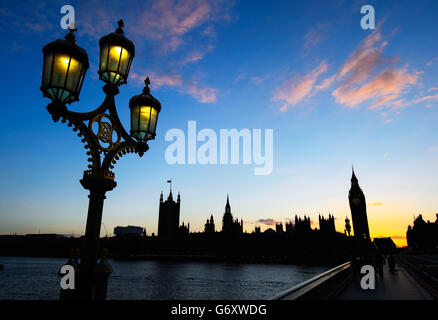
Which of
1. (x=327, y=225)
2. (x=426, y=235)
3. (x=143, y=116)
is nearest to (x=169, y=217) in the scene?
(x=327, y=225)

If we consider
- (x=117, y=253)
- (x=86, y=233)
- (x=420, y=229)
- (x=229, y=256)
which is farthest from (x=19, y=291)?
(x=420, y=229)

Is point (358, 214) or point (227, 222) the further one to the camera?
point (227, 222)

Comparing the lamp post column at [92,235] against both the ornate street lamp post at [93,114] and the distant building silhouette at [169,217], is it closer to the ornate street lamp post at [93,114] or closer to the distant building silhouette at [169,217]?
the ornate street lamp post at [93,114]

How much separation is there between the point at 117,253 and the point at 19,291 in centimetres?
13424

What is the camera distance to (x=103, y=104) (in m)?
4.57

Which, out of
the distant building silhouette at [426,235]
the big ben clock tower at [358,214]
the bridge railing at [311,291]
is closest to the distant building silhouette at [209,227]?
the big ben clock tower at [358,214]

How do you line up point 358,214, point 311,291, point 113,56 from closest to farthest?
point 113,56 < point 311,291 < point 358,214

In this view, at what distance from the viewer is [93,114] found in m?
4.32

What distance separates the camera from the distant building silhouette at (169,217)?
178 metres

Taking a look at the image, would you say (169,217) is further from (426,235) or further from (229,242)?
(426,235)

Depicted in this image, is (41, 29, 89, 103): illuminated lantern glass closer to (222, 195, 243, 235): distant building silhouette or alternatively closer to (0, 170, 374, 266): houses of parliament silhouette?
(0, 170, 374, 266): houses of parliament silhouette

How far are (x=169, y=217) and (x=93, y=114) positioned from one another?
185m

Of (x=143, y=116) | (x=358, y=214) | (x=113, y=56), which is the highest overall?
(x=113, y=56)
